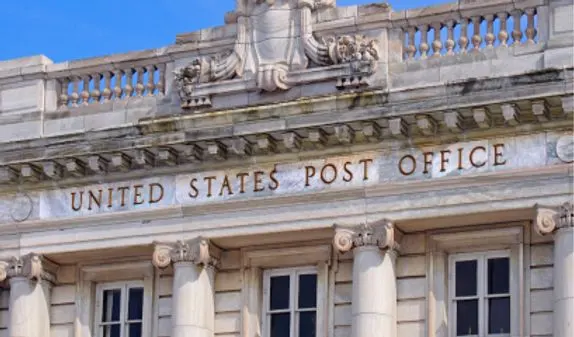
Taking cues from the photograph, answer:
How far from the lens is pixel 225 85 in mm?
35312

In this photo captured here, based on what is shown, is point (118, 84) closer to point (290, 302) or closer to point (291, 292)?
point (291, 292)

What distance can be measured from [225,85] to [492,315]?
664 centimetres

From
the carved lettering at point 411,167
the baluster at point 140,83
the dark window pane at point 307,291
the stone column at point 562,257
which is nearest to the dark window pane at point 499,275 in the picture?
the stone column at point 562,257

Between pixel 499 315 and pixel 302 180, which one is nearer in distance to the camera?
pixel 499 315

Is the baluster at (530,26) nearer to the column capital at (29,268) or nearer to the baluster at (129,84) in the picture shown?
the baluster at (129,84)

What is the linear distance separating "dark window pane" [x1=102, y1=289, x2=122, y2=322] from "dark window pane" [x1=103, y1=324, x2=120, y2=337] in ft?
0.44

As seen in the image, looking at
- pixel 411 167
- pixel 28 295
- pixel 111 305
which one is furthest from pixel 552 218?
pixel 28 295

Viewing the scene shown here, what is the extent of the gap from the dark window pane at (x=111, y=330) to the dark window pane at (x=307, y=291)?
3.88m

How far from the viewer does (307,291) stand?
1368 inches

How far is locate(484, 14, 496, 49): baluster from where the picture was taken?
33.6 metres

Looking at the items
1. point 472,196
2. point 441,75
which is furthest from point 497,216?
point 441,75

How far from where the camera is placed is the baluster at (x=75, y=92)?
37.3m

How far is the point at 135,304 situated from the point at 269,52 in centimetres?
549

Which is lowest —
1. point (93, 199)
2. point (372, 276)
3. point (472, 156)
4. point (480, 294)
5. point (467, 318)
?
point (467, 318)
